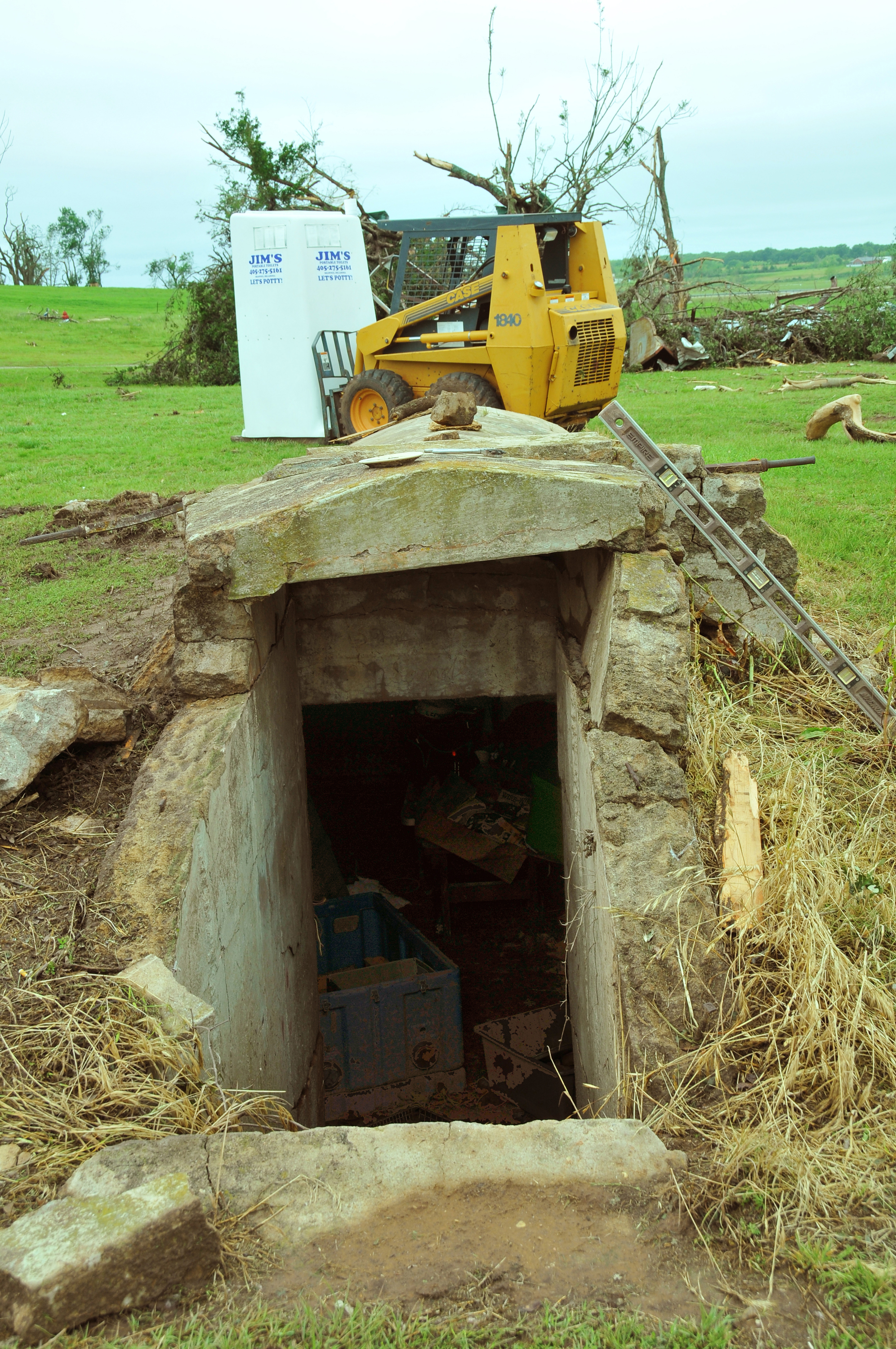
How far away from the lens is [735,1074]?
8.73ft

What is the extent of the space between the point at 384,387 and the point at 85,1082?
28.0 ft

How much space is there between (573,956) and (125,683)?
2.44m

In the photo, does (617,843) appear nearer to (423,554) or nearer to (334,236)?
(423,554)

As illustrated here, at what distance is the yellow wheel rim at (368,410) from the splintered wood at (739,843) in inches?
287

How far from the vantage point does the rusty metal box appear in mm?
4973

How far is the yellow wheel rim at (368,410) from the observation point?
10.1 metres

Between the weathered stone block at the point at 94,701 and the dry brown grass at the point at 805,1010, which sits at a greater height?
the weathered stone block at the point at 94,701

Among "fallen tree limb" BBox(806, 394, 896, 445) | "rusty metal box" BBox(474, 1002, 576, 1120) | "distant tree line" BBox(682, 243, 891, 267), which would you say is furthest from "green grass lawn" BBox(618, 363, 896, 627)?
"distant tree line" BBox(682, 243, 891, 267)

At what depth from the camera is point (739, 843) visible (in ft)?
10.9

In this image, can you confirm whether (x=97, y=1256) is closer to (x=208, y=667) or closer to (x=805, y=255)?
(x=208, y=667)

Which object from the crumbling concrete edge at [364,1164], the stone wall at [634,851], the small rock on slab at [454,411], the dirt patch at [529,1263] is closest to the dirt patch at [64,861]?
the crumbling concrete edge at [364,1164]

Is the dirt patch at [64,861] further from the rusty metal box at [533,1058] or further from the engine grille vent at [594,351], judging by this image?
the engine grille vent at [594,351]

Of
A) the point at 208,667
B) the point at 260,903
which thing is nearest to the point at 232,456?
the point at 208,667

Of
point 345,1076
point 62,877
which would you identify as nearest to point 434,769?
point 345,1076
